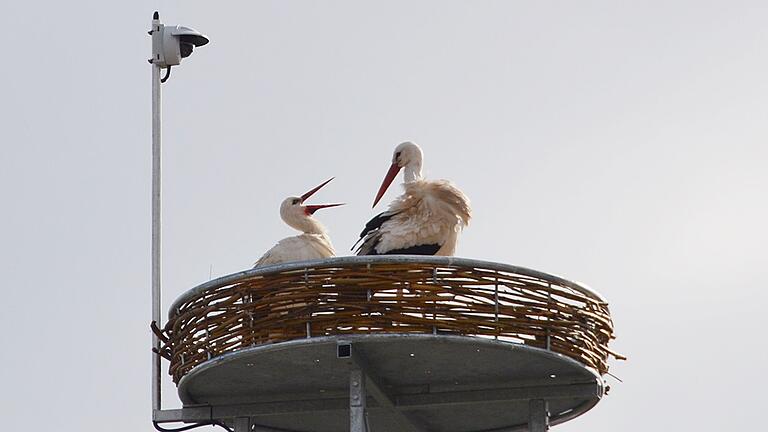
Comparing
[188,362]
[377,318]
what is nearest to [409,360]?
[377,318]

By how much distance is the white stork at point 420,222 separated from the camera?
12.5m

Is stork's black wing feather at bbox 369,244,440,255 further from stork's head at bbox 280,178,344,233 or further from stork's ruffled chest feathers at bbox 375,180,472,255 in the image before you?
stork's head at bbox 280,178,344,233

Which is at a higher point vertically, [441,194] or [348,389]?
[441,194]

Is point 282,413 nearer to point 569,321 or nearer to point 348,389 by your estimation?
point 348,389

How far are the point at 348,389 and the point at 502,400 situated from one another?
1.00 meters

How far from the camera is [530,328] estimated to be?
35.5 feet

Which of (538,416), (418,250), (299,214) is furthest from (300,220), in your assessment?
(538,416)

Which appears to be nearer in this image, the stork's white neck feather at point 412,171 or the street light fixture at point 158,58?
the street light fixture at point 158,58

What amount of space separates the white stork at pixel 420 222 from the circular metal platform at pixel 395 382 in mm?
1138

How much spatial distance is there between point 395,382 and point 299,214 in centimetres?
261

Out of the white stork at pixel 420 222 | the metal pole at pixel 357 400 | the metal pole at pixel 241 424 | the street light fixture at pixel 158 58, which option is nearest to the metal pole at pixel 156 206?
the street light fixture at pixel 158 58

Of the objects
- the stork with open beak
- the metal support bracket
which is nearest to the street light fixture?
the stork with open beak

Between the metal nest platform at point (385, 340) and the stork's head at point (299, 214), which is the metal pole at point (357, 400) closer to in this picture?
the metal nest platform at point (385, 340)

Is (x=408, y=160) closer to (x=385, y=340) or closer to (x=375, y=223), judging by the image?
(x=375, y=223)
